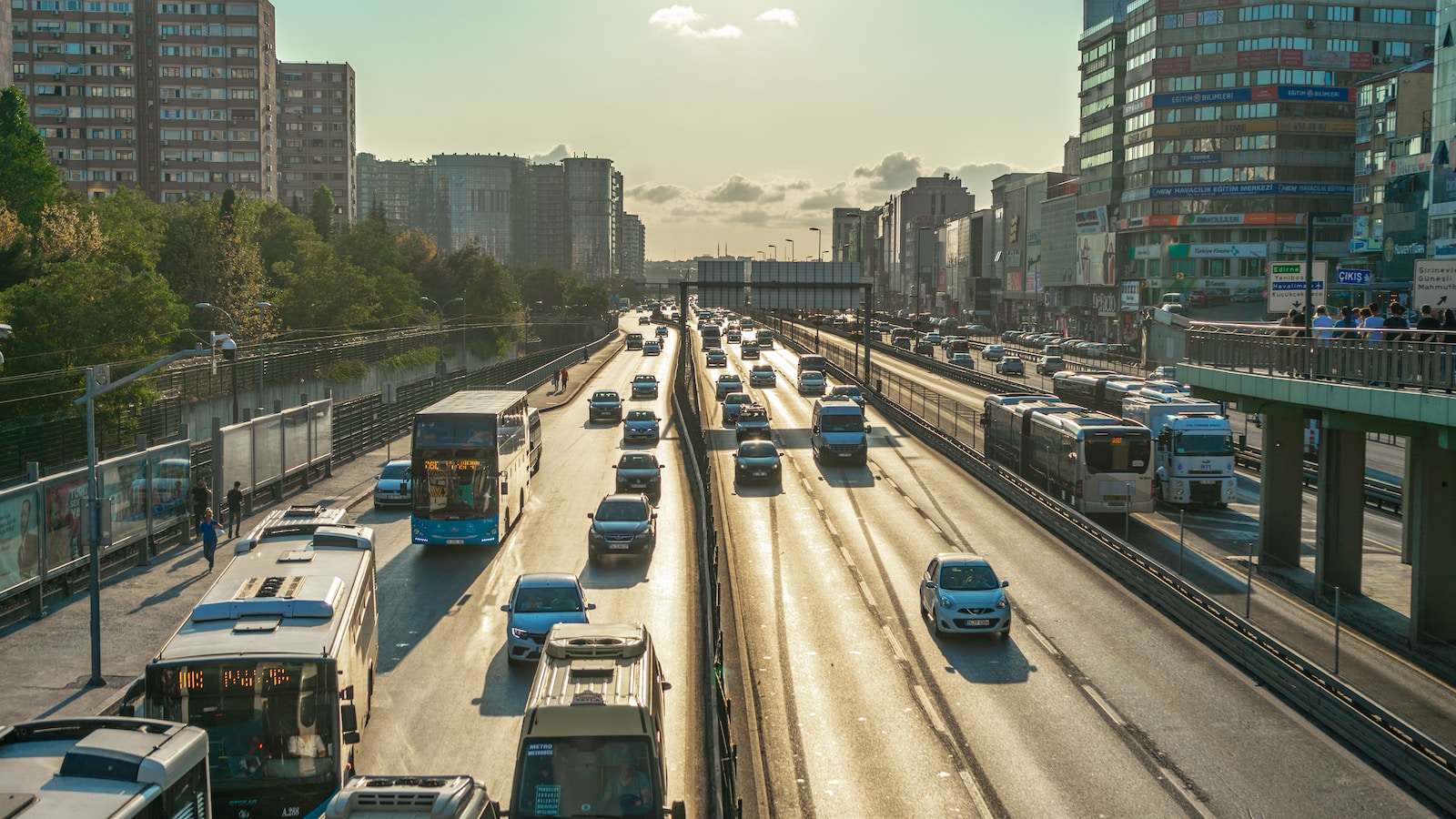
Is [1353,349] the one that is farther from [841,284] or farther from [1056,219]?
[1056,219]

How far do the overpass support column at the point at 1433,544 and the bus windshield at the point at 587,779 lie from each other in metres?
19.2

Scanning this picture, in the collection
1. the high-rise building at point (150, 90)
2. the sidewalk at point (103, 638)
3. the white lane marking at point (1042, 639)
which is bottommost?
the sidewalk at point (103, 638)

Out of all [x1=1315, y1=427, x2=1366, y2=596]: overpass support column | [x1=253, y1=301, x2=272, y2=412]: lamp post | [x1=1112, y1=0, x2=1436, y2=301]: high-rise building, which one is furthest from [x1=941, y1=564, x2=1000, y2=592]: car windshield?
[x1=1112, y1=0, x2=1436, y2=301]: high-rise building

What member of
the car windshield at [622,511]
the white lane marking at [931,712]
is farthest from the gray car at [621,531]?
the white lane marking at [931,712]

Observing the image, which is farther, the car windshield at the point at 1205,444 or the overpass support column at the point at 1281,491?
the car windshield at the point at 1205,444

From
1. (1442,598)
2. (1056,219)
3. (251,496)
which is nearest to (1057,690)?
(1442,598)

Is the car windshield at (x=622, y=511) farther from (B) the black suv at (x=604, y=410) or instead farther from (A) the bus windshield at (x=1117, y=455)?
(B) the black suv at (x=604, y=410)

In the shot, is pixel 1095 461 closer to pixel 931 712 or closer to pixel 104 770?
pixel 931 712

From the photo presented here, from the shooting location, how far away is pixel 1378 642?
26.4 meters

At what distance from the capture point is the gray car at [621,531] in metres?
34.4

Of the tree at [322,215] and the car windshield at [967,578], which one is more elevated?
the tree at [322,215]

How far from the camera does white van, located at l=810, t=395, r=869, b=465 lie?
53000 mm

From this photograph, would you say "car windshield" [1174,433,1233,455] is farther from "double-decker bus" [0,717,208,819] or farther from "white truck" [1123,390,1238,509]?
"double-decker bus" [0,717,208,819]

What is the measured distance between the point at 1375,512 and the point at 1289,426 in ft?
38.5
